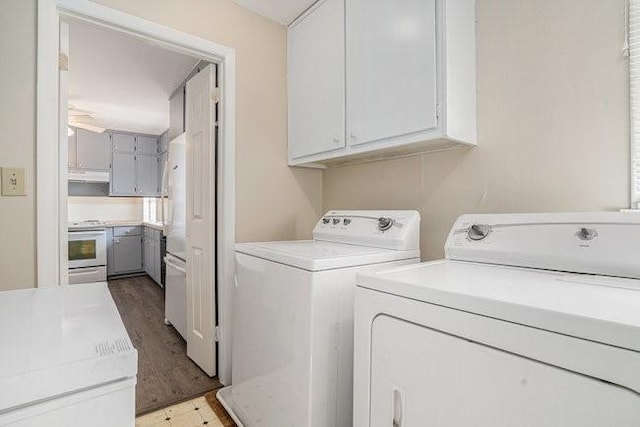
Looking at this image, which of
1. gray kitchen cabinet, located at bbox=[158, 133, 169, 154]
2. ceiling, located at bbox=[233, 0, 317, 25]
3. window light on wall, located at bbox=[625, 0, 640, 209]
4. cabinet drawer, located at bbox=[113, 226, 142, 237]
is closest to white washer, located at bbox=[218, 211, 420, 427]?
window light on wall, located at bbox=[625, 0, 640, 209]

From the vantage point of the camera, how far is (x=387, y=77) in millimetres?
1545

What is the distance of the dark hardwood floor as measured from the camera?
1.91m

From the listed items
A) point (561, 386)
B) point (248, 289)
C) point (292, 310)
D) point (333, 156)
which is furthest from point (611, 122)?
point (248, 289)

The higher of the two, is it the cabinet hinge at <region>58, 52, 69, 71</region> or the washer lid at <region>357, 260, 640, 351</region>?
the cabinet hinge at <region>58, 52, 69, 71</region>

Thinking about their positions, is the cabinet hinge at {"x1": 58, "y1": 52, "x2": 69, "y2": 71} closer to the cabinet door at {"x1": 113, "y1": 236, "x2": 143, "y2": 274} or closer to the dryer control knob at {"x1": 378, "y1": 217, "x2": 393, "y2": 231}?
the dryer control knob at {"x1": 378, "y1": 217, "x2": 393, "y2": 231}

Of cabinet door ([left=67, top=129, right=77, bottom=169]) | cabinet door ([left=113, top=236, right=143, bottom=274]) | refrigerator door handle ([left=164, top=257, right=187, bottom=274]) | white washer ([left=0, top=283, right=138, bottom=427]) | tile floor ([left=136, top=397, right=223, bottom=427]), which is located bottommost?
tile floor ([left=136, top=397, right=223, bottom=427])

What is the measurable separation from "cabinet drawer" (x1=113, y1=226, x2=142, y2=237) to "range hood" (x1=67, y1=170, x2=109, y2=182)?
2.65 feet

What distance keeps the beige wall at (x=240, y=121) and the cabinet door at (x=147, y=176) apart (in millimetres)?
4051

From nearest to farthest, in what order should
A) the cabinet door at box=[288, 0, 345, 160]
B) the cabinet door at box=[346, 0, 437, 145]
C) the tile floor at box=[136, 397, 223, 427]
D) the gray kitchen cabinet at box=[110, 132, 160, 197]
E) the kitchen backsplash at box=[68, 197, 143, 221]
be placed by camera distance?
the cabinet door at box=[346, 0, 437, 145], the tile floor at box=[136, 397, 223, 427], the cabinet door at box=[288, 0, 345, 160], the gray kitchen cabinet at box=[110, 132, 160, 197], the kitchen backsplash at box=[68, 197, 143, 221]

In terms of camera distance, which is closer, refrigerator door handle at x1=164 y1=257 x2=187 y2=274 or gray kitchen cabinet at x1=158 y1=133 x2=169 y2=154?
refrigerator door handle at x1=164 y1=257 x2=187 y2=274

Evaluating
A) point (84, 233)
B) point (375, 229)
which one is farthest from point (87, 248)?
point (375, 229)

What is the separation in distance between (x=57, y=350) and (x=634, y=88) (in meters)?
1.87

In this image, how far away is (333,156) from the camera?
1915 millimetres

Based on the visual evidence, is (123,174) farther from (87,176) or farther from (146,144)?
(146,144)
